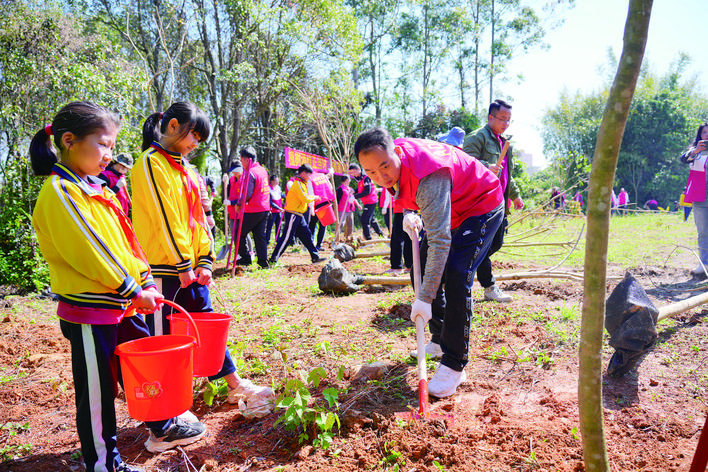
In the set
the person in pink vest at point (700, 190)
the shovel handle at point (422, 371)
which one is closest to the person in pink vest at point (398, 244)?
the shovel handle at point (422, 371)

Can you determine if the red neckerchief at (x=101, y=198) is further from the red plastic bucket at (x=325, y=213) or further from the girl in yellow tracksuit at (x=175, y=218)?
the red plastic bucket at (x=325, y=213)

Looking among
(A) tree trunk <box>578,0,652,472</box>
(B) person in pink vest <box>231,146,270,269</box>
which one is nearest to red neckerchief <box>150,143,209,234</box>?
(A) tree trunk <box>578,0,652,472</box>

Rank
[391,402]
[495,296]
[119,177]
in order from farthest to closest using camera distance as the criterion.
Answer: [119,177]
[495,296]
[391,402]

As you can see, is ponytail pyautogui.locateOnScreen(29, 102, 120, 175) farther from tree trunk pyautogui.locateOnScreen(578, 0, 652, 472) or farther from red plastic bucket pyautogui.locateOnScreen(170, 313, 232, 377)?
tree trunk pyautogui.locateOnScreen(578, 0, 652, 472)

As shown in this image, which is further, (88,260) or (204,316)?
(204,316)

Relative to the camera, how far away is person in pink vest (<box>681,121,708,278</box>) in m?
5.18

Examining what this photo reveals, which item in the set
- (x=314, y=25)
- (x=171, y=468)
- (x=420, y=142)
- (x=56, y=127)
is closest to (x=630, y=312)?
(x=420, y=142)

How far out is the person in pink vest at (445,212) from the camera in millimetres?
2209

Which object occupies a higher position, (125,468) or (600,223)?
(600,223)

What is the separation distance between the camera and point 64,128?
5.67ft

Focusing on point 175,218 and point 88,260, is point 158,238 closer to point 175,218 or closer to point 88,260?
point 175,218

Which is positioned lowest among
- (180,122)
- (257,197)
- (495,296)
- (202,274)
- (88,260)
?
(495,296)

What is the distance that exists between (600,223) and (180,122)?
202 centimetres

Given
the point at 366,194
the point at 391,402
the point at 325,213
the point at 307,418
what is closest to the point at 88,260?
the point at 307,418
